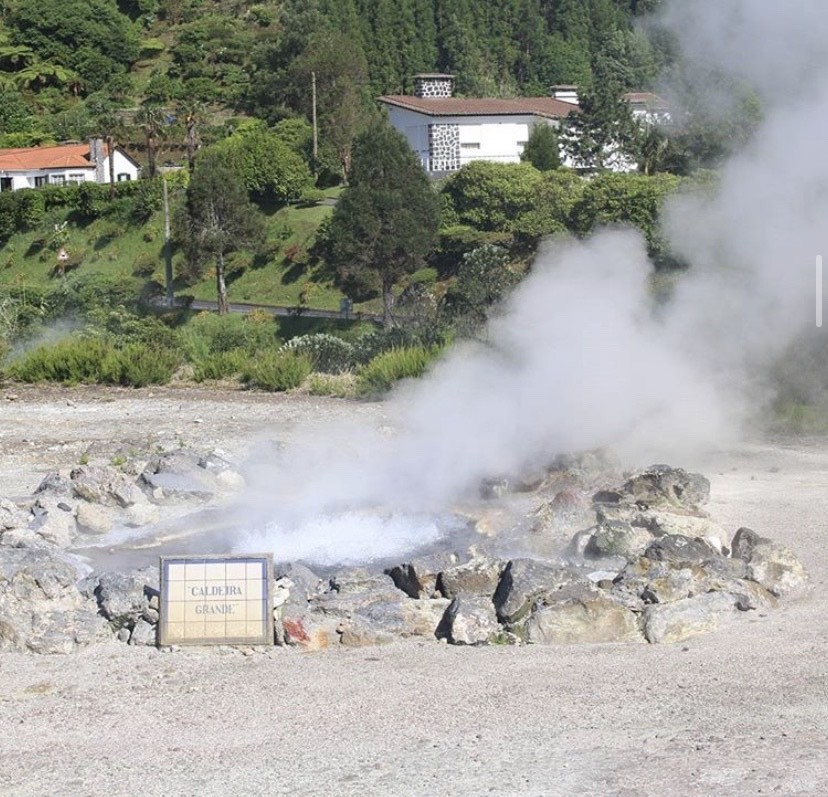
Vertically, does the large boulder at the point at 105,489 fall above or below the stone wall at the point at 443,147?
below

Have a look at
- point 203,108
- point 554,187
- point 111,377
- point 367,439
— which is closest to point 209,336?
point 111,377

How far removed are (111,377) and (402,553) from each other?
9.76 meters

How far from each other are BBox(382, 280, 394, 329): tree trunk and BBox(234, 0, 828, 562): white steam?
17.3 m

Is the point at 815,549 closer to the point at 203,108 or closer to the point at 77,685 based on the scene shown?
the point at 77,685

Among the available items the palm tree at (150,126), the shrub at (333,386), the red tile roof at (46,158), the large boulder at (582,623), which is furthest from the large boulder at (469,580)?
the red tile roof at (46,158)

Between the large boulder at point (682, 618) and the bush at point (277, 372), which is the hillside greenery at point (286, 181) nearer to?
the bush at point (277, 372)

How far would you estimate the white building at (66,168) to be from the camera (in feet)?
163

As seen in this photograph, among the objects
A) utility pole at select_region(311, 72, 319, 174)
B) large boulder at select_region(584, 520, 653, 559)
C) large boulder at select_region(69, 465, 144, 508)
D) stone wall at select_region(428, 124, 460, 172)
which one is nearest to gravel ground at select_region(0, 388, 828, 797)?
large boulder at select_region(584, 520, 653, 559)

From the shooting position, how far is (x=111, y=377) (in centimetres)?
1858

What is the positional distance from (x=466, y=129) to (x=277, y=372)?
30026mm

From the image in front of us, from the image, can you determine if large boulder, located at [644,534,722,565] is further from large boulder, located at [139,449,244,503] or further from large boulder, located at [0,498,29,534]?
large boulder, located at [0,498,29,534]

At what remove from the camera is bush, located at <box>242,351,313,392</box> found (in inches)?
705

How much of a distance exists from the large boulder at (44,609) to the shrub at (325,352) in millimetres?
10392

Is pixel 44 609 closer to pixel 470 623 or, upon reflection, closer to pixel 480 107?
pixel 470 623
